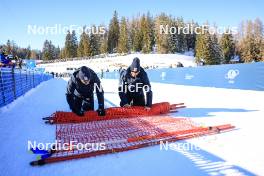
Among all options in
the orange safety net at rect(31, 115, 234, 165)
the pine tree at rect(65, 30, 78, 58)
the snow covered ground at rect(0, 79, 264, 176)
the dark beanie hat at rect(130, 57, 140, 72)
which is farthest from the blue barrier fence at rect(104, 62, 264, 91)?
the pine tree at rect(65, 30, 78, 58)

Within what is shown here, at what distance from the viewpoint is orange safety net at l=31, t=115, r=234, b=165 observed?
426cm

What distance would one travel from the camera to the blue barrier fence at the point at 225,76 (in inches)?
531

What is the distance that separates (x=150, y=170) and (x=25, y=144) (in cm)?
231

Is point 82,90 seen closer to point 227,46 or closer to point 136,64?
point 136,64

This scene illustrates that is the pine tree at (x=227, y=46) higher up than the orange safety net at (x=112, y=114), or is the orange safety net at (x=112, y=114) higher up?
the pine tree at (x=227, y=46)

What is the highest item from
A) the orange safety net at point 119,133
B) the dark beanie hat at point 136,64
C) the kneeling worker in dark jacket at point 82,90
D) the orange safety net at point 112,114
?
the dark beanie hat at point 136,64

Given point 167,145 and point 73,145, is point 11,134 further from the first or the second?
point 167,145

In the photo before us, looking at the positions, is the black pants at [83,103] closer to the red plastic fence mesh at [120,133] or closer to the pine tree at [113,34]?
the red plastic fence mesh at [120,133]

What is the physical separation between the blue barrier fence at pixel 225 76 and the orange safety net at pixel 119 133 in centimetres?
831

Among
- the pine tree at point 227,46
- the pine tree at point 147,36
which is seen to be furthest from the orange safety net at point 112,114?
the pine tree at point 147,36

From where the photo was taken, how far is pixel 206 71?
16.9m

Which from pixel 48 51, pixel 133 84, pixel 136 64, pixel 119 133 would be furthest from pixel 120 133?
pixel 48 51

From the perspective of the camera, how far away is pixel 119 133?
17.4ft

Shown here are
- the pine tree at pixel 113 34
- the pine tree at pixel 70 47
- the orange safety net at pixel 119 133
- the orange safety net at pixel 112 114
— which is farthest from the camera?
the pine tree at pixel 113 34
